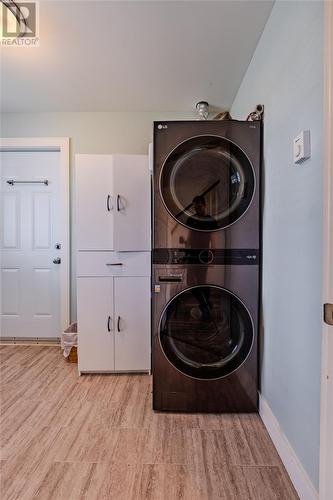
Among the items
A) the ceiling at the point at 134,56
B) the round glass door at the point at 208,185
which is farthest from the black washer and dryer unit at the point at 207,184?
the ceiling at the point at 134,56

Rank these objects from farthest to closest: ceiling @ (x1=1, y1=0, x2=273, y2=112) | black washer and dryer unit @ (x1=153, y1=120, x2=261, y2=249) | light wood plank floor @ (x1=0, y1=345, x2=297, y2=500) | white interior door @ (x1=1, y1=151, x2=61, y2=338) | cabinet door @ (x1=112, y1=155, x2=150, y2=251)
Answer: white interior door @ (x1=1, y1=151, x2=61, y2=338) < cabinet door @ (x1=112, y1=155, x2=150, y2=251) < black washer and dryer unit @ (x1=153, y1=120, x2=261, y2=249) < ceiling @ (x1=1, y1=0, x2=273, y2=112) < light wood plank floor @ (x1=0, y1=345, x2=297, y2=500)

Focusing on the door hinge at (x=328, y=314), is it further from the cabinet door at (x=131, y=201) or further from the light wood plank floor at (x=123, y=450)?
the cabinet door at (x=131, y=201)

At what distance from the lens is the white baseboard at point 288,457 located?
990 mm

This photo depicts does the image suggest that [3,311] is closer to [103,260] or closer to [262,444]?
[103,260]

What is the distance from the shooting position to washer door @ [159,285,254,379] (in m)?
1.52

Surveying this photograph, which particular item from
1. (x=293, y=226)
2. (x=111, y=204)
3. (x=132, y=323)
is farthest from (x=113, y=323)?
(x=293, y=226)

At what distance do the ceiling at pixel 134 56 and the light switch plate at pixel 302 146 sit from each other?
894 millimetres

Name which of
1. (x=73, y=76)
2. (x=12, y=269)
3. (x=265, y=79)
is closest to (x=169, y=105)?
(x=73, y=76)

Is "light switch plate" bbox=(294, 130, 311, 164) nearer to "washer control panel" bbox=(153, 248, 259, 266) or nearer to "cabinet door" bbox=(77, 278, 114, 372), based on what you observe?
"washer control panel" bbox=(153, 248, 259, 266)

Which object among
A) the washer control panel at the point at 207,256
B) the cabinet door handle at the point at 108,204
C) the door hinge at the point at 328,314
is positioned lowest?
the door hinge at the point at 328,314

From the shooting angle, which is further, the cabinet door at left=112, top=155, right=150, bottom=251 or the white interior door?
the white interior door

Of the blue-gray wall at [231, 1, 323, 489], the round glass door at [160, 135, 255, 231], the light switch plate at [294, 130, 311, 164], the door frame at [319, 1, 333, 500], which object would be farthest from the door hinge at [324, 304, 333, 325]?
the round glass door at [160, 135, 255, 231]

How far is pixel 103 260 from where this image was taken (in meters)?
1.98

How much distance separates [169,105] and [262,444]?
2624 millimetres
